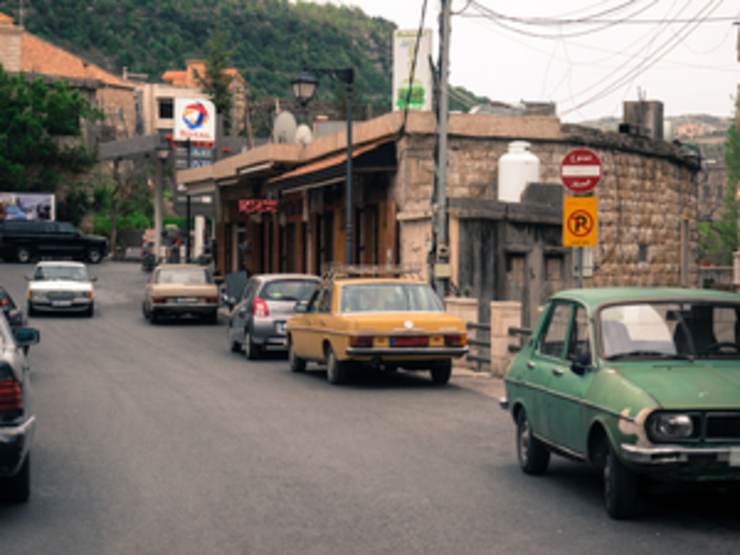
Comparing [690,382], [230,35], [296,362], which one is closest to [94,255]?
[296,362]

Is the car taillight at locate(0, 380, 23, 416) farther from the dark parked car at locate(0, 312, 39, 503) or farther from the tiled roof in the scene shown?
the tiled roof

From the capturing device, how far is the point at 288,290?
2027 cm

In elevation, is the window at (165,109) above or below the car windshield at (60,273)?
above

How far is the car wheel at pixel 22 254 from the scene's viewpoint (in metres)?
54.3

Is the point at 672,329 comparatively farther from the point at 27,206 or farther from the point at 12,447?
the point at 27,206

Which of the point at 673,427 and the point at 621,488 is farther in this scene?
the point at 621,488

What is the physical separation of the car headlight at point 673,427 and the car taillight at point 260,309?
13833mm

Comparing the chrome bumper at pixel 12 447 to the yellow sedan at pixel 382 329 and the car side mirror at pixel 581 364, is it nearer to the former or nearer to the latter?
the car side mirror at pixel 581 364

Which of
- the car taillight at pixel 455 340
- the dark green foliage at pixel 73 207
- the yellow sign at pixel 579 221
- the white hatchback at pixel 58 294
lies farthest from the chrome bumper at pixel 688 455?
the dark green foliage at pixel 73 207

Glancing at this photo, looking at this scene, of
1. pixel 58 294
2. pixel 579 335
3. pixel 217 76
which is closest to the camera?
pixel 579 335

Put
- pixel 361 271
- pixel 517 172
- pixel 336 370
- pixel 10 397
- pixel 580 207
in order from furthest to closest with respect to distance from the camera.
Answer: pixel 517 172, pixel 361 271, pixel 336 370, pixel 580 207, pixel 10 397

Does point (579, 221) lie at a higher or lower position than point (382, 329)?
higher

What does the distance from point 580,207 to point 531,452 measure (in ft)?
18.0

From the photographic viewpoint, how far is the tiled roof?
286 ft
